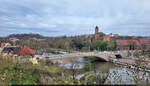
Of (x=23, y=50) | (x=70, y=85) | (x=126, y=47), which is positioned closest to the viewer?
(x=70, y=85)

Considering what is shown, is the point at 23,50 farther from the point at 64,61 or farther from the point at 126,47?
the point at 126,47

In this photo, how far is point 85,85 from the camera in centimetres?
349

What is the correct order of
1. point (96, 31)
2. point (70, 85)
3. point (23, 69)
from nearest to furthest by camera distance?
point (70, 85)
point (23, 69)
point (96, 31)

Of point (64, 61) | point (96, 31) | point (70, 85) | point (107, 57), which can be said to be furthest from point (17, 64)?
point (96, 31)

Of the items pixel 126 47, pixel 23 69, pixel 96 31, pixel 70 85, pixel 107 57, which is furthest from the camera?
pixel 96 31

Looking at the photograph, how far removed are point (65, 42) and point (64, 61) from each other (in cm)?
2968

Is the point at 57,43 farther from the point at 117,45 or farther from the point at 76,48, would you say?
the point at 117,45

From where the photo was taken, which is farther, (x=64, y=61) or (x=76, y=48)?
(x=76, y=48)

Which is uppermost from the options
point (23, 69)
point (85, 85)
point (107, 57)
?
point (85, 85)

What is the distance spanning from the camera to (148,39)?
48844mm

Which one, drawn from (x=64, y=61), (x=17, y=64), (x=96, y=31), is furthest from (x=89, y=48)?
(x=17, y=64)

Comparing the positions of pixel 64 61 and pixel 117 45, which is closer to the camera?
pixel 64 61

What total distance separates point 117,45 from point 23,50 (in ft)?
114

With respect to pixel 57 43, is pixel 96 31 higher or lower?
higher
